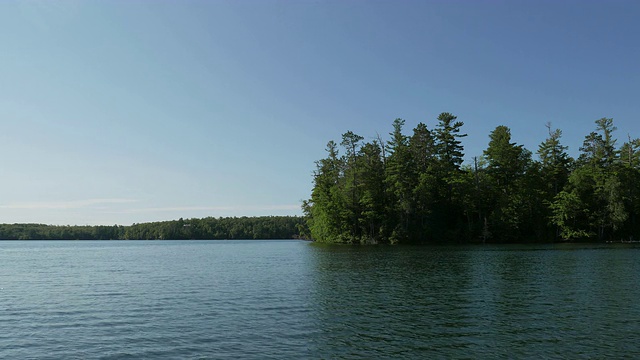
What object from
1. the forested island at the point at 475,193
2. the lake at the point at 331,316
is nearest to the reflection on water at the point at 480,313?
the lake at the point at 331,316

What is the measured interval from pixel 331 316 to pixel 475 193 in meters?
95.3

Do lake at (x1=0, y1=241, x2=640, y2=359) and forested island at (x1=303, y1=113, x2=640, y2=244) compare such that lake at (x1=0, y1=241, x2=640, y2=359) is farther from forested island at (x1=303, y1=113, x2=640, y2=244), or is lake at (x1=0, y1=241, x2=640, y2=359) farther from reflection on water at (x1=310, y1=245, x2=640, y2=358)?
forested island at (x1=303, y1=113, x2=640, y2=244)

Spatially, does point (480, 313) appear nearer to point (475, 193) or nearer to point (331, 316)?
point (331, 316)

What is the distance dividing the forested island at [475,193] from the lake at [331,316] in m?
66.1

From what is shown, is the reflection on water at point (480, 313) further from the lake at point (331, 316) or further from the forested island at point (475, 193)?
the forested island at point (475, 193)

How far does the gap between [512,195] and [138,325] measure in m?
108

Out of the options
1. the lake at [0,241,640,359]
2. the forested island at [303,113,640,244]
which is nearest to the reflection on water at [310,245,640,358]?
the lake at [0,241,640,359]

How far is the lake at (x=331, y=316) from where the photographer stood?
18.0m

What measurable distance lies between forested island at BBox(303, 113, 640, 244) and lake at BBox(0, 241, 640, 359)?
66.1m

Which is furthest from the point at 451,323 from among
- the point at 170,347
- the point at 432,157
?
the point at 432,157

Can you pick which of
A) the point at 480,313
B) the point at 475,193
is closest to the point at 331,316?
the point at 480,313

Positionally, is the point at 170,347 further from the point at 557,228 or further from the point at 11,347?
the point at 557,228

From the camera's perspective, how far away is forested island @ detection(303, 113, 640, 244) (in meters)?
108

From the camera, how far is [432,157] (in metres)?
116
